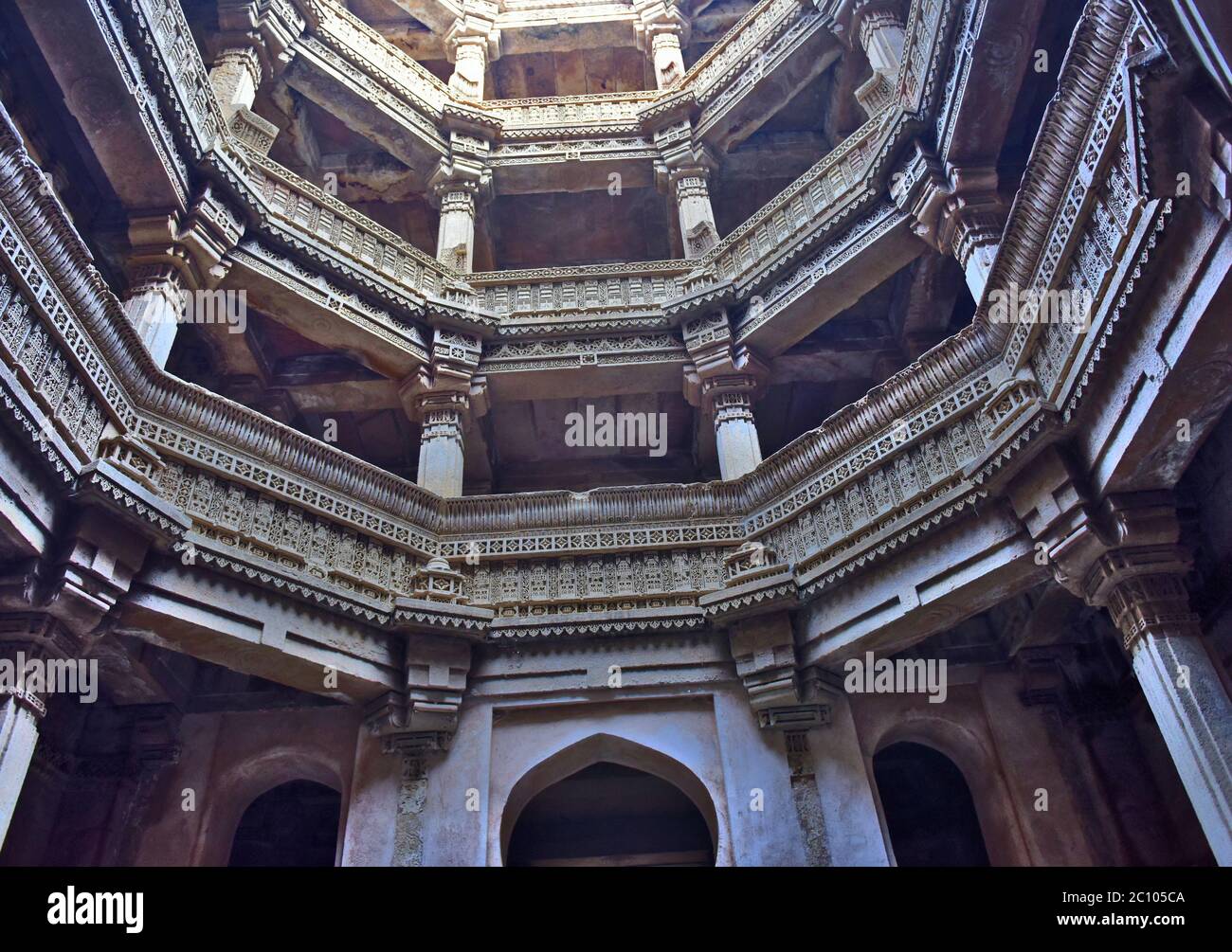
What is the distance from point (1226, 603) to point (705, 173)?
12187 mm

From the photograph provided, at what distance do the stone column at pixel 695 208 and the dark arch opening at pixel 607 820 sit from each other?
8.46 m

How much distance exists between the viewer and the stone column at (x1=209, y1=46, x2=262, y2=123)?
13.4 meters

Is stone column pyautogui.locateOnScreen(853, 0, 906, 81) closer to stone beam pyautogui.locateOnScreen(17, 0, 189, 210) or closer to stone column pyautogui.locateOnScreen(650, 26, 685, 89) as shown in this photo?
stone column pyautogui.locateOnScreen(650, 26, 685, 89)

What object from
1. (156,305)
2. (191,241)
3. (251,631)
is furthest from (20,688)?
(191,241)

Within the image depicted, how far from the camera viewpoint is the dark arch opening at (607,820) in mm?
10586

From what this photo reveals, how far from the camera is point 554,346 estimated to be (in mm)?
13062

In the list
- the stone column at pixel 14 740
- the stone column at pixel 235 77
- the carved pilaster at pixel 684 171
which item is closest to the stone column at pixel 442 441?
the stone column at pixel 14 740

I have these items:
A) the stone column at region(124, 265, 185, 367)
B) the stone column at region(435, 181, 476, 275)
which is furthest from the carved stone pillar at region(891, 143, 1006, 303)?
the stone column at region(124, 265, 185, 367)

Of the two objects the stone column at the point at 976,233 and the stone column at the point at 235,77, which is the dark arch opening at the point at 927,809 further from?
the stone column at the point at 235,77

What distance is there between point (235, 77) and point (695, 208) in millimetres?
7872

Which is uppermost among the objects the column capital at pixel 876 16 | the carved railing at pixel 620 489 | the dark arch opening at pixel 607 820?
the column capital at pixel 876 16
